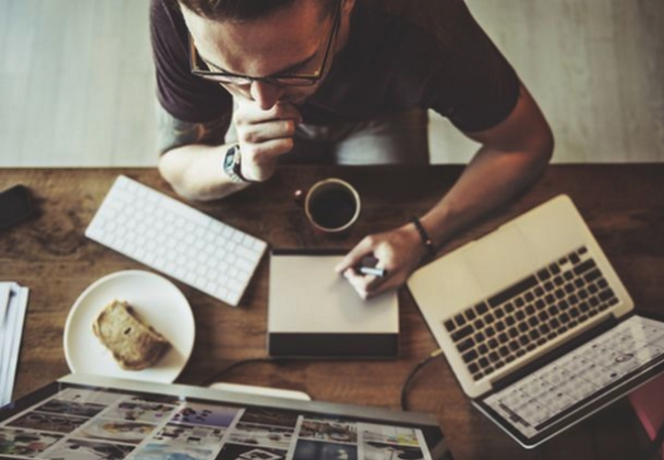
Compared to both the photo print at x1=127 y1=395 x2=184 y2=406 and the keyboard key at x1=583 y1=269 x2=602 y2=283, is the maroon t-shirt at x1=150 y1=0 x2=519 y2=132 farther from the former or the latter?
the photo print at x1=127 y1=395 x2=184 y2=406

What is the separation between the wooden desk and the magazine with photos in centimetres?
17

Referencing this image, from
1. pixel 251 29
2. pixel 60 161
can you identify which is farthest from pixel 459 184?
pixel 60 161

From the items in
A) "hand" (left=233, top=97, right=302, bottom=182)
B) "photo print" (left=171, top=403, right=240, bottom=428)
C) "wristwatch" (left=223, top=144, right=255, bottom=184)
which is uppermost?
"hand" (left=233, top=97, right=302, bottom=182)

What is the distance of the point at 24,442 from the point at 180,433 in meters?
0.19

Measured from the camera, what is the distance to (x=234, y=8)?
2.25 feet

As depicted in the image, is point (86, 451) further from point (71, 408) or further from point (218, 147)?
point (218, 147)

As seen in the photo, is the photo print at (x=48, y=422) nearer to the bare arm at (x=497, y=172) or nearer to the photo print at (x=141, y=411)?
the photo print at (x=141, y=411)

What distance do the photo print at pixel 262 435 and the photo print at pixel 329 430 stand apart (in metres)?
0.03

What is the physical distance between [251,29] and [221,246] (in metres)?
0.49

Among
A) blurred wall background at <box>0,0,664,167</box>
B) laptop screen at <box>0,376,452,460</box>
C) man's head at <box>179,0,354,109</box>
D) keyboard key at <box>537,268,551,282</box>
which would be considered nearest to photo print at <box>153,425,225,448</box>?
laptop screen at <box>0,376,452,460</box>

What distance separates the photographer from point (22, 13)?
6.59ft

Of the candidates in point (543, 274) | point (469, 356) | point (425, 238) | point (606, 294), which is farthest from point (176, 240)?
point (606, 294)

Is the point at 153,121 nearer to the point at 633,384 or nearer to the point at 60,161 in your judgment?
the point at 60,161

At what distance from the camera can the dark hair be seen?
26.8 inches
